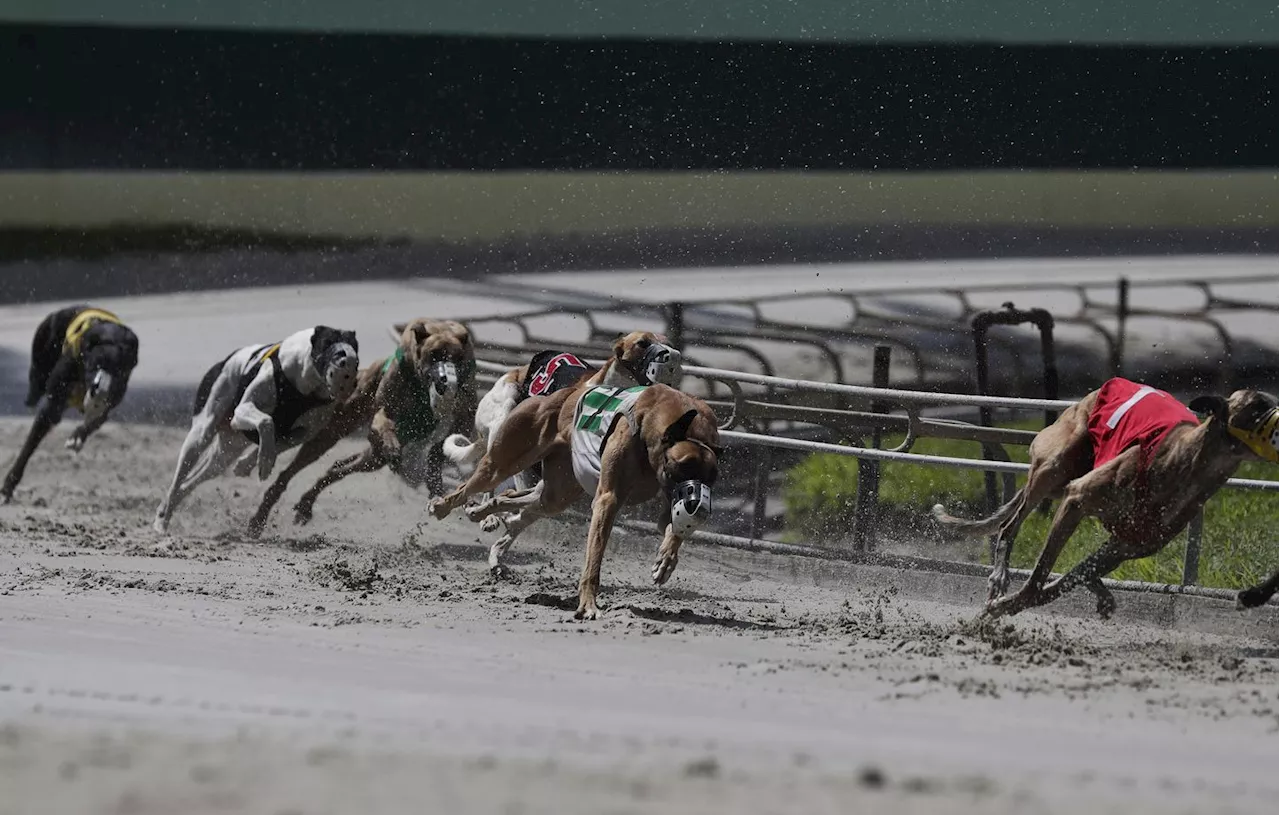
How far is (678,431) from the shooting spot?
18.7 ft

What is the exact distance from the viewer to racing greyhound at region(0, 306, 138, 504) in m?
8.46

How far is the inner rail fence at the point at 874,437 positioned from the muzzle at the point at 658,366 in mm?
712

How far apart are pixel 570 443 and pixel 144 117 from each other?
8939 mm

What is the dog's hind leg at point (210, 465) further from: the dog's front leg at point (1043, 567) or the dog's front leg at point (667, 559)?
the dog's front leg at point (1043, 567)

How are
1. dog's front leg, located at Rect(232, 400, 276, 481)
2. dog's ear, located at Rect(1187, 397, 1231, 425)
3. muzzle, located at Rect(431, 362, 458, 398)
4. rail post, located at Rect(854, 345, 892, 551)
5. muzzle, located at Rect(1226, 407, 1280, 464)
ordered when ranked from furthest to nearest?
dog's front leg, located at Rect(232, 400, 276, 481) < muzzle, located at Rect(431, 362, 458, 398) < rail post, located at Rect(854, 345, 892, 551) < dog's ear, located at Rect(1187, 397, 1231, 425) < muzzle, located at Rect(1226, 407, 1280, 464)

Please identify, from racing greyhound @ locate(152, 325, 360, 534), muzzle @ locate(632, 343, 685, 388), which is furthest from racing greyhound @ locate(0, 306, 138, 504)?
muzzle @ locate(632, 343, 685, 388)

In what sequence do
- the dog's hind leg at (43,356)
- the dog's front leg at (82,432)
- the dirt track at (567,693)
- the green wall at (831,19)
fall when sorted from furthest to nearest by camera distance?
the green wall at (831,19)
the dog's hind leg at (43,356)
the dog's front leg at (82,432)
the dirt track at (567,693)

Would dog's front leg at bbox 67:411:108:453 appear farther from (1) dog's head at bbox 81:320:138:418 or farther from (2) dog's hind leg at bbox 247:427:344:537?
(2) dog's hind leg at bbox 247:427:344:537

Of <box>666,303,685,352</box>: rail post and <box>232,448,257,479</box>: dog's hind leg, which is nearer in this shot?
<box>232,448,257,479</box>: dog's hind leg

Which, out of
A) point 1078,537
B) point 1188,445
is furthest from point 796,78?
point 1188,445

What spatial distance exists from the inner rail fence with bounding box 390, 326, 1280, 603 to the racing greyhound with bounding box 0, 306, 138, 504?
76.7 inches

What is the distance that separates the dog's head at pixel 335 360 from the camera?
750 cm

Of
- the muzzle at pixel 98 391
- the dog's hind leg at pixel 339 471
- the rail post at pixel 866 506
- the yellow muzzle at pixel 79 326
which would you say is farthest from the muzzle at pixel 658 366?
the yellow muzzle at pixel 79 326

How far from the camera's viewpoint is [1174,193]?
990cm
